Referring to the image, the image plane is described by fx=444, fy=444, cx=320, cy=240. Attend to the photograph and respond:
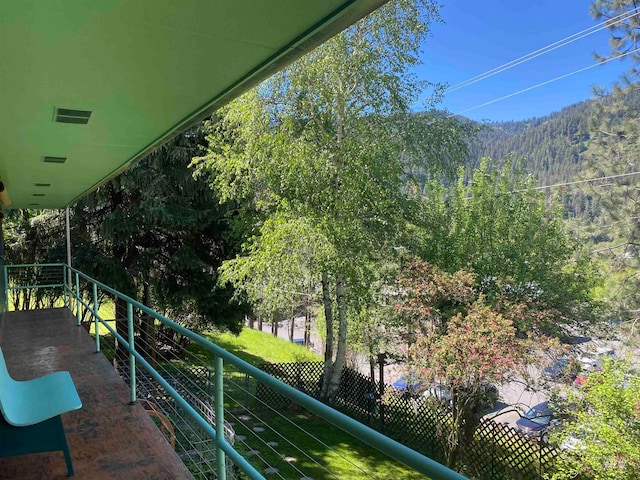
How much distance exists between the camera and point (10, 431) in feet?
6.43

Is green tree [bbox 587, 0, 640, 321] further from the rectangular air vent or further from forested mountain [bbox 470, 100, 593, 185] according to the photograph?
the rectangular air vent

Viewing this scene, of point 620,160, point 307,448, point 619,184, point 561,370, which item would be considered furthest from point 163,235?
point 620,160

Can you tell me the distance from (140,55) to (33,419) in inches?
64.6

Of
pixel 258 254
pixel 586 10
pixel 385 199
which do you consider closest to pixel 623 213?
pixel 586 10

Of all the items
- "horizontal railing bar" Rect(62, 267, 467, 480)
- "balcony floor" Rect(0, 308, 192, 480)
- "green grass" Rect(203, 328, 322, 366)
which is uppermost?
"horizontal railing bar" Rect(62, 267, 467, 480)

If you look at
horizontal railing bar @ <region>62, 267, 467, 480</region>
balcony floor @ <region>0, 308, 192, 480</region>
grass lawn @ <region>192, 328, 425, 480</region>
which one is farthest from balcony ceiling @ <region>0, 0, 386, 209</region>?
grass lawn @ <region>192, 328, 425, 480</region>

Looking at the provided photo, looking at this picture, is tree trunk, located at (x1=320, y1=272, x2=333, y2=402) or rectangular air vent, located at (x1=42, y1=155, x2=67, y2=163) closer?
rectangular air vent, located at (x1=42, y1=155, x2=67, y2=163)

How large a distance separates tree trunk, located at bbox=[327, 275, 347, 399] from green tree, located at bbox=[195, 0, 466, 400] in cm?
4

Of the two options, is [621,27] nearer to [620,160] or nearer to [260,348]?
[620,160]

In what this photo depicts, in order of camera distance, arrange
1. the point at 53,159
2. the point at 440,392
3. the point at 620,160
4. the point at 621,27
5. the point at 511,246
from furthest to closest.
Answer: the point at 620,160 → the point at 621,27 → the point at 511,246 → the point at 440,392 → the point at 53,159

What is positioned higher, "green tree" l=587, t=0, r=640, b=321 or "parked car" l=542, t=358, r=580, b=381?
"green tree" l=587, t=0, r=640, b=321

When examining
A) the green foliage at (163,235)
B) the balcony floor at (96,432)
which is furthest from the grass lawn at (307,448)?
the green foliage at (163,235)

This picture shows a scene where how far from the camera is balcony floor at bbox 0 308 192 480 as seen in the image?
223cm

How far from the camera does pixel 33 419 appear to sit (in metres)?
1.98
